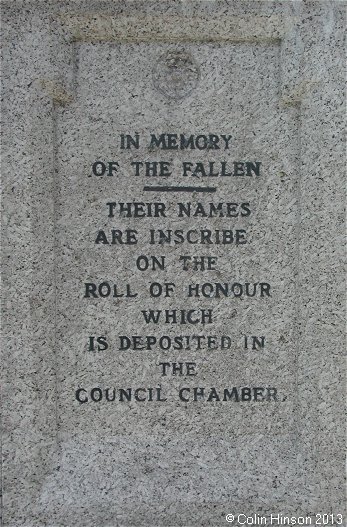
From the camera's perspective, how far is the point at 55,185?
236 centimetres

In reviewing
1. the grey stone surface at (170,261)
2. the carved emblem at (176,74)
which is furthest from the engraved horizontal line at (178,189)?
the carved emblem at (176,74)

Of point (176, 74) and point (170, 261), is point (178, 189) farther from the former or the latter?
point (176, 74)

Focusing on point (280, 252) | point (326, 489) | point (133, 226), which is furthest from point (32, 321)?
point (326, 489)

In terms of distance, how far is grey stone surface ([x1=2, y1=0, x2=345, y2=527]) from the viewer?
90.2 inches

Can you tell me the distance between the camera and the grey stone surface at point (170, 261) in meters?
2.29

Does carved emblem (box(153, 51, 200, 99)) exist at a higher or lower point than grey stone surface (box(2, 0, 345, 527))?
higher

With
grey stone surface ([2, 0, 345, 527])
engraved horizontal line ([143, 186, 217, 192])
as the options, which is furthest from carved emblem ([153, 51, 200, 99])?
engraved horizontal line ([143, 186, 217, 192])

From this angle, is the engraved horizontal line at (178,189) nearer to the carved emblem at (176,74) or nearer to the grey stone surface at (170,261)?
the grey stone surface at (170,261)

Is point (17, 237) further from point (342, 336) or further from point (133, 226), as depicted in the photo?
point (342, 336)

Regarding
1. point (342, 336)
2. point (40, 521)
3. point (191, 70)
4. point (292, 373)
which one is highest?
point (191, 70)

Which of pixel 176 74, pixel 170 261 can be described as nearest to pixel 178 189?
pixel 170 261

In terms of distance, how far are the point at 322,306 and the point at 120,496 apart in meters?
1.18

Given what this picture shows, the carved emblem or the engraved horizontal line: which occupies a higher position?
the carved emblem

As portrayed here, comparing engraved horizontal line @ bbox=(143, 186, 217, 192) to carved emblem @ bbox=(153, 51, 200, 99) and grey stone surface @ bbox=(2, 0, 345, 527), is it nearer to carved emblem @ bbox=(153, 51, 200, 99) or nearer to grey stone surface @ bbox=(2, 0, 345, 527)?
grey stone surface @ bbox=(2, 0, 345, 527)
